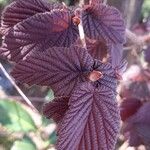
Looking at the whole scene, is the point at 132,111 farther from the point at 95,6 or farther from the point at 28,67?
the point at 28,67

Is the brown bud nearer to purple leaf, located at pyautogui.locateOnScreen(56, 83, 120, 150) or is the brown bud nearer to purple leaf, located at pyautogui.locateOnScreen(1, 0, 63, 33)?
purple leaf, located at pyautogui.locateOnScreen(56, 83, 120, 150)

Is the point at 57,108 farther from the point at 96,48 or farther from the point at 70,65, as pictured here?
the point at 96,48

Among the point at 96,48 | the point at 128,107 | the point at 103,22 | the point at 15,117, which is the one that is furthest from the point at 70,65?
the point at 15,117

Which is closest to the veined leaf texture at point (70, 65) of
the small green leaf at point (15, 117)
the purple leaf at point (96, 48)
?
Result: the purple leaf at point (96, 48)

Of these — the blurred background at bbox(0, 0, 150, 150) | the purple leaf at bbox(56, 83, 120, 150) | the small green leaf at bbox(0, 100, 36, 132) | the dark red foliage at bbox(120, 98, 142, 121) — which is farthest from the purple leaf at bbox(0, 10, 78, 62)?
the small green leaf at bbox(0, 100, 36, 132)

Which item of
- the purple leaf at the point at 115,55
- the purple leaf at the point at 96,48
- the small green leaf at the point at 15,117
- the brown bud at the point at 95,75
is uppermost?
the brown bud at the point at 95,75

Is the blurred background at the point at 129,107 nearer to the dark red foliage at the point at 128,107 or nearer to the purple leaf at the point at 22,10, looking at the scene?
the dark red foliage at the point at 128,107
